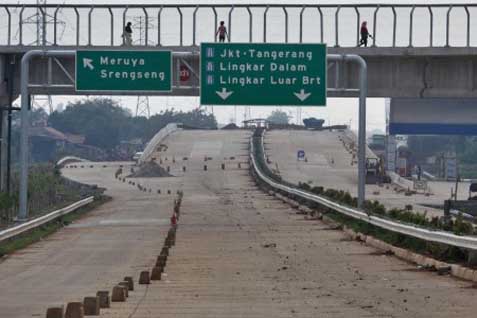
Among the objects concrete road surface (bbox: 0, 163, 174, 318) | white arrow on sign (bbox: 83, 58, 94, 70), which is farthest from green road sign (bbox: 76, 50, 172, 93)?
concrete road surface (bbox: 0, 163, 174, 318)

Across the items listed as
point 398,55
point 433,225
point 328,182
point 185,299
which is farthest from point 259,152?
point 185,299

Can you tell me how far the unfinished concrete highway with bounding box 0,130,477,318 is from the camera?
50.4 ft

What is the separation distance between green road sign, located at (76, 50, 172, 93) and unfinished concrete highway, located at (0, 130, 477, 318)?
469 centimetres

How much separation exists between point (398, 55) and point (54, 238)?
575 inches

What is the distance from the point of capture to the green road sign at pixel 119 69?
41.0 metres

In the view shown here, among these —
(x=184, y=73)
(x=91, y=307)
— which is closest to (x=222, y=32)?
(x=184, y=73)

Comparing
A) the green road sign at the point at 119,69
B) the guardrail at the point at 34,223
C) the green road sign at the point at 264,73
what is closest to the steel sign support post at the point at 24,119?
the guardrail at the point at 34,223

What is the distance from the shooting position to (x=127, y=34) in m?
43.4

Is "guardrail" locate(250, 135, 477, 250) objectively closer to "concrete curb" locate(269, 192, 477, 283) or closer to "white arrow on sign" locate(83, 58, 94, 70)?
"concrete curb" locate(269, 192, 477, 283)

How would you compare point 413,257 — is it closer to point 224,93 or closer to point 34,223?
point 34,223

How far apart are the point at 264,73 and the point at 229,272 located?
19768mm

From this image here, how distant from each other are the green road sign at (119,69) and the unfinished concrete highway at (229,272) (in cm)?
469

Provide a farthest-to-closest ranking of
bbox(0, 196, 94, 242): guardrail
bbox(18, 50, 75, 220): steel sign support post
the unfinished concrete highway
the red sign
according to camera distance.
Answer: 1. the red sign
2. bbox(18, 50, 75, 220): steel sign support post
3. bbox(0, 196, 94, 242): guardrail
4. the unfinished concrete highway

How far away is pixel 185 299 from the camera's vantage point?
1652cm
